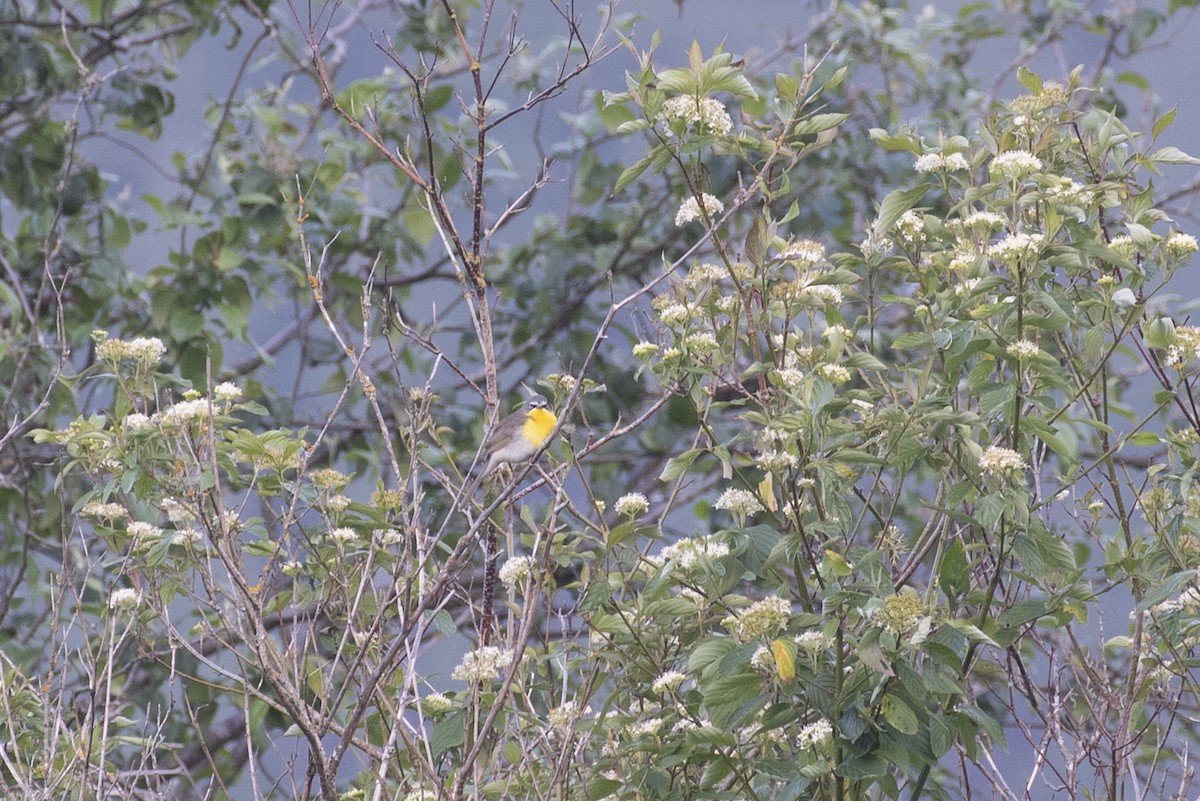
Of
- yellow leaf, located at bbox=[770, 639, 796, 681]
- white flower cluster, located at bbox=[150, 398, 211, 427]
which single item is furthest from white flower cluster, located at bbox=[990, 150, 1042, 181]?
white flower cluster, located at bbox=[150, 398, 211, 427]

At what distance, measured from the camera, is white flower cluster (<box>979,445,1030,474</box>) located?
235cm

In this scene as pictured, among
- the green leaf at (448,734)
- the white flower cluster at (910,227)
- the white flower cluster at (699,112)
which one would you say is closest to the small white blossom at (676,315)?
the white flower cluster at (699,112)

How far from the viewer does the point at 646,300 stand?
19.7 feet

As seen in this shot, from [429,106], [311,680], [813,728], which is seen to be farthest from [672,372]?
[429,106]

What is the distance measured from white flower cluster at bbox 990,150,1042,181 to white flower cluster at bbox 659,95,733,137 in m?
0.52

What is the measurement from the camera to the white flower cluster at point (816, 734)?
2.33m

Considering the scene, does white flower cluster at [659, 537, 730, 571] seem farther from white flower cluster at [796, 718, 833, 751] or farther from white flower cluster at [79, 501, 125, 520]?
white flower cluster at [79, 501, 125, 520]

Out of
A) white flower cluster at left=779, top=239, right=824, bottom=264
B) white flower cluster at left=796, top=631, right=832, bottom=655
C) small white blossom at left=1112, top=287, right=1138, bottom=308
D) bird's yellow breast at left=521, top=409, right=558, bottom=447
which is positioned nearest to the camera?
white flower cluster at left=796, top=631, right=832, bottom=655

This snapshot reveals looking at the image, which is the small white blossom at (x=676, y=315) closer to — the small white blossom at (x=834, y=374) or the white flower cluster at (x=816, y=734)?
the small white blossom at (x=834, y=374)

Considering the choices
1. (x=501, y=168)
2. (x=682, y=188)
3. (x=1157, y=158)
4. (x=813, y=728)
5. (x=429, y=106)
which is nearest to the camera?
(x=813, y=728)

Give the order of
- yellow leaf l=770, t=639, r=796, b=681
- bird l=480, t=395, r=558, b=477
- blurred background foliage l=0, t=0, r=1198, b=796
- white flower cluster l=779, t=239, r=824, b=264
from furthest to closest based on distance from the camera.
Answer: blurred background foliage l=0, t=0, r=1198, b=796 → bird l=480, t=395, r=558, b=477 → white flower cluster l=779, t=239, r=824, b=264 → yellow leaf l=770, t=639, r=796, b=681

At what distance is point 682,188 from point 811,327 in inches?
120

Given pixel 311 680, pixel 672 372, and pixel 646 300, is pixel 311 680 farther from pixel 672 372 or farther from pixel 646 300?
pixel 646 300

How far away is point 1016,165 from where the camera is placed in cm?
257
